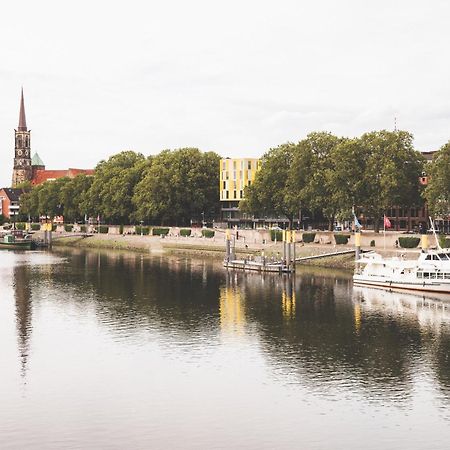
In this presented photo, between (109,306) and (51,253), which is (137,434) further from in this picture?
(51,253)

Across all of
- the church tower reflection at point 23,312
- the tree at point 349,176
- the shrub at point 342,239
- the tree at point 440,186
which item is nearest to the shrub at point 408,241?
the tree at point 440,186

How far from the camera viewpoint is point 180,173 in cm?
18225

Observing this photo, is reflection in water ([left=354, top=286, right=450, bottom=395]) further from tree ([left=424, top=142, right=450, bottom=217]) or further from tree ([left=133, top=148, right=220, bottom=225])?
tree ([left=133, top=148, right=220, bottom=225])

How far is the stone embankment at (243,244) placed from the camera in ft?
407

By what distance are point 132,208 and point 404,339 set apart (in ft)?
459

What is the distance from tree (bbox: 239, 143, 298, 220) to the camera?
158000mm

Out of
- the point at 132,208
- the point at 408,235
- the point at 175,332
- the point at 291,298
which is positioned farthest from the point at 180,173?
the point at 175,332

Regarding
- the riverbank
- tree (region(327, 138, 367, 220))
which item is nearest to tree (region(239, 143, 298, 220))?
the riverbank

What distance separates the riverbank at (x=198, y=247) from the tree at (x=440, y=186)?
1188cm

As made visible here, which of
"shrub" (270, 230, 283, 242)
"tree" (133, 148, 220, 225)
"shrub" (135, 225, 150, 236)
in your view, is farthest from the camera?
"shrub" (135, 225, 150, 236)

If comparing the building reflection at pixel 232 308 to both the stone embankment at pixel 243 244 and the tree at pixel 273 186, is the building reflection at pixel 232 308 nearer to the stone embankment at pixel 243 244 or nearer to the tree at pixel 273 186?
the stone embankment at pixel 243 244

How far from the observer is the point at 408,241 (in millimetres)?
120375

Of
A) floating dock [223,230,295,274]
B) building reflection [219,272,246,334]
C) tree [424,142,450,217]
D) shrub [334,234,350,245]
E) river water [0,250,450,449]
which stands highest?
tree [424,142,450,217]

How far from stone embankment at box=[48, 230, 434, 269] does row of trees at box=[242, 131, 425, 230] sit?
272 inches
